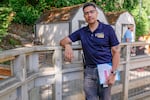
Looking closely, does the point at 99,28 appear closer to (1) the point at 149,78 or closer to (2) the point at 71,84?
(2) the point at 71,84

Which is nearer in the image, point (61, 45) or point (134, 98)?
point (61, 45)

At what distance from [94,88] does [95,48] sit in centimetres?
57

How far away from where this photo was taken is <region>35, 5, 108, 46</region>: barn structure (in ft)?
46.3

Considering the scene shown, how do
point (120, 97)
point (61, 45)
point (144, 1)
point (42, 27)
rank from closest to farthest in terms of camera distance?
point (61, 45) < point (120, 97) < point (42, 27) < point (144, 1)

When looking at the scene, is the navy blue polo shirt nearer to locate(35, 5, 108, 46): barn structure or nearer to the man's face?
the man's face

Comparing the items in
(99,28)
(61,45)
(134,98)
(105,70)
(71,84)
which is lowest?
(134,98)

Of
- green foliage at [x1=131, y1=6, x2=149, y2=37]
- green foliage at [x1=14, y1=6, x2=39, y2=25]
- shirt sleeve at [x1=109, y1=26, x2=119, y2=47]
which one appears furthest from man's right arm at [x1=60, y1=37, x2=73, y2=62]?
green foliage at [x1=131, y1=6, x2=149, y2=37]

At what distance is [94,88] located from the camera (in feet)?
11.5

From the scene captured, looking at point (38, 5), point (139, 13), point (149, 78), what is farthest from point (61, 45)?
point (139, 13)

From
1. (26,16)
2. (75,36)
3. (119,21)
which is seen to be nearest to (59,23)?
(119,21)

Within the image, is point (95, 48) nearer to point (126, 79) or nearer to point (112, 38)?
point (112, 38)

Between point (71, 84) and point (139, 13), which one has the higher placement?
point (139, 13)

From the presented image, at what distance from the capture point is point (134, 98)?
212 inches

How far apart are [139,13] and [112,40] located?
23.8 meters
